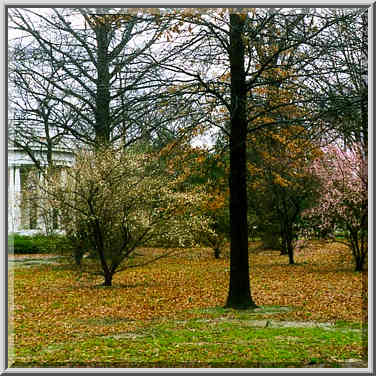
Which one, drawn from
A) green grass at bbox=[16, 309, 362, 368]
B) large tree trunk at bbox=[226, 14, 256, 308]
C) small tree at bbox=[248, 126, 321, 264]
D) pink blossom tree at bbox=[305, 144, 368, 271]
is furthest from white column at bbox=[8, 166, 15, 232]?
pink blossom tree at bbox=[305, 144, 368, 271]

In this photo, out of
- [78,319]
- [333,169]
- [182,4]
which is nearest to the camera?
[182,4]

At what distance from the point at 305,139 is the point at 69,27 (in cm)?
273

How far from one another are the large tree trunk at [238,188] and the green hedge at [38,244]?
1.98 m

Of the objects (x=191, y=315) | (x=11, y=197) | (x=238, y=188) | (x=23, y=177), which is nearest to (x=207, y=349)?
(x=191, y=315)

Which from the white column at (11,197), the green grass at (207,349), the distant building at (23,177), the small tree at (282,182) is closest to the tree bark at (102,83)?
the distant building at (23,177)

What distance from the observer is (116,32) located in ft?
17.8

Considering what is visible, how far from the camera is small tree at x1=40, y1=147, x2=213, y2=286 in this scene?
6.25 metres

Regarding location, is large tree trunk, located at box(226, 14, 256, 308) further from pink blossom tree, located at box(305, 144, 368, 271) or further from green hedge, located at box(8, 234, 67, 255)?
green hedge, located at box(8, 234, 67, 255)

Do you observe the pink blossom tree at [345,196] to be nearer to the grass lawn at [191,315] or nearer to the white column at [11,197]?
the grass lawn at [191,315]

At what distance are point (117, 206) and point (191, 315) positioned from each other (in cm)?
209

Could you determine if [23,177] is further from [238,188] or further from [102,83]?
[238,188]

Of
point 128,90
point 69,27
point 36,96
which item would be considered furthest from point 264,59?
point 36,96

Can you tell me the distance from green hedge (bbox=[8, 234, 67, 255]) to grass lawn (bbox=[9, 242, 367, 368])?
0.57ft

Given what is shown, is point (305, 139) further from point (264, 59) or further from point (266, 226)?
point (266, 226)
